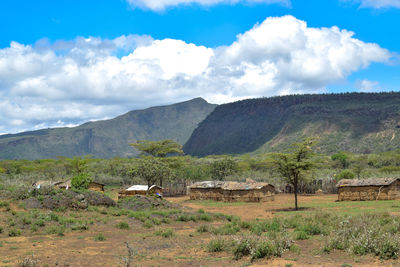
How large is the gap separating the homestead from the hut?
8735 millimetres

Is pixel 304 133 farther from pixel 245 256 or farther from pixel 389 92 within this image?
pixel 245 256

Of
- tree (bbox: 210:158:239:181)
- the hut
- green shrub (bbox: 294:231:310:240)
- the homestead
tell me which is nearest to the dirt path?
the hut

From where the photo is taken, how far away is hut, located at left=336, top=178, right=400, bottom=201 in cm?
4112

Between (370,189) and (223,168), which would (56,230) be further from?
(223,168)

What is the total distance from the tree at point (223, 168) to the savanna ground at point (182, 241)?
1721 inches

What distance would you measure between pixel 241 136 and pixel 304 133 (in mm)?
49269

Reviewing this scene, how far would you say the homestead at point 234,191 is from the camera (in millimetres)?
45500

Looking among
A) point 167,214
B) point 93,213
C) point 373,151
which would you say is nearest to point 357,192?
point 167,214

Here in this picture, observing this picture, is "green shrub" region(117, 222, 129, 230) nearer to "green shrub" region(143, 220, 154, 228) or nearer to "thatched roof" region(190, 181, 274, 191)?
"green shrub" region(143, 220, 154, 228)

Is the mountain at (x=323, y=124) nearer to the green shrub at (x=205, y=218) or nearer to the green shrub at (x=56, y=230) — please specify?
the green shrub at (x=205, y=218)

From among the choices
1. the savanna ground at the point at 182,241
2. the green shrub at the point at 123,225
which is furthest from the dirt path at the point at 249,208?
the green shrub at the point at 123,225

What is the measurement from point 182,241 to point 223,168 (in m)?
53.2

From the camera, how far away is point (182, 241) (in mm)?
19109

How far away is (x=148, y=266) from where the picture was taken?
1375 centimetres
